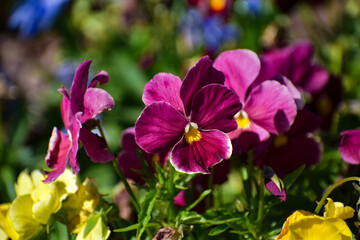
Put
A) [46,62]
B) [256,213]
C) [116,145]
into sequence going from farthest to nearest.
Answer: [46,62], [116,145], [256,213]

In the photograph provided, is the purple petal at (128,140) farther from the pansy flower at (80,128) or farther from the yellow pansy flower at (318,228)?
the yellow pansy flower at (318,228)

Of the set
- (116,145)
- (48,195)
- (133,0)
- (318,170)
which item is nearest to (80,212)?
(48,195)

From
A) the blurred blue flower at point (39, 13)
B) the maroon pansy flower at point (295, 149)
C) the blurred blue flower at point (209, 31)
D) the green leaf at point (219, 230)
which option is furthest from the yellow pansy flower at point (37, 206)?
the blurred blue flower at point (39, 13)

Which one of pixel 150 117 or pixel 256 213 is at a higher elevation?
pixel 150 117

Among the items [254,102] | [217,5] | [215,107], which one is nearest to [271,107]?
[254,102]

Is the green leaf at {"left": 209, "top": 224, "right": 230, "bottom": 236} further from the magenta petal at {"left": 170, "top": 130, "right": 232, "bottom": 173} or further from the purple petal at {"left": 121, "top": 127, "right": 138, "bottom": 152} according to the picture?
the purple petal at {"left": 121, "top": 127, "right": 138, "bottom": 152}

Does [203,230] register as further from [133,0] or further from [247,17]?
[133,0]
